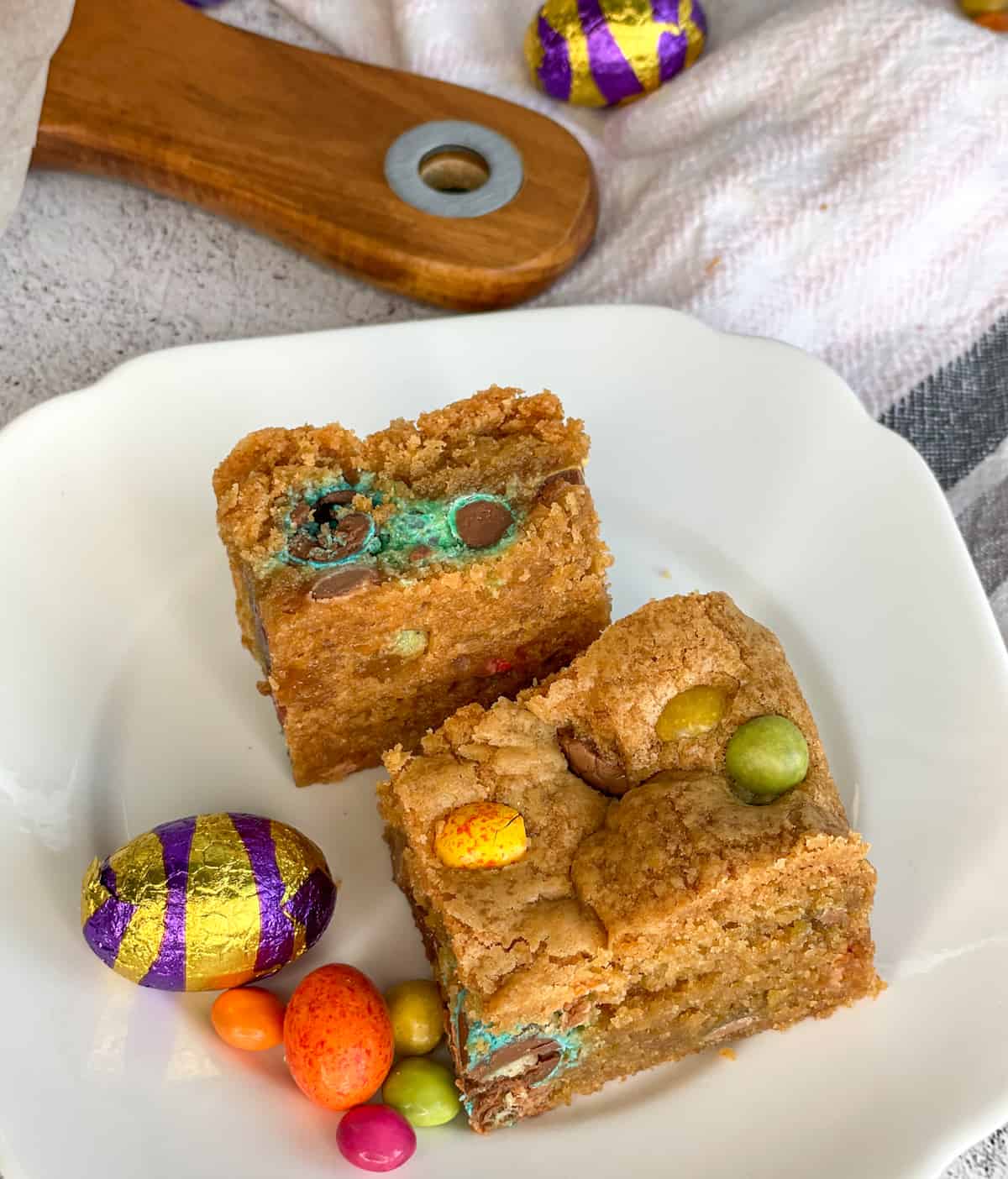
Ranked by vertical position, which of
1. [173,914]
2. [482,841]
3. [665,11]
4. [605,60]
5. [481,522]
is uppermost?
[665,11]

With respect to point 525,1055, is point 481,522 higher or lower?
higher

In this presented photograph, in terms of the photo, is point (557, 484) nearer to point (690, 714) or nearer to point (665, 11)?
point (690, 714)

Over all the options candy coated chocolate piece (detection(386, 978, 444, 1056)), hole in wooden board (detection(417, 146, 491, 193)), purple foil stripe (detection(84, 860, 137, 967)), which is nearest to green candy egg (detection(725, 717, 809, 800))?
candy coated chocolate piece (detection(386, 978, 444, 1056))

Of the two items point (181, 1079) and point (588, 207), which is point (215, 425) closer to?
point (588, 207)

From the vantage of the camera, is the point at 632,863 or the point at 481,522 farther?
the point at 481,522

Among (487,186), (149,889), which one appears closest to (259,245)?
(487,186)

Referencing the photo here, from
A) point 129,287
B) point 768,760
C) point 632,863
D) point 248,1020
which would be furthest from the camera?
point 129,287

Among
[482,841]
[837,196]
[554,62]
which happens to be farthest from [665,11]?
[482,841]
